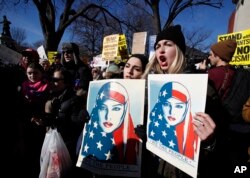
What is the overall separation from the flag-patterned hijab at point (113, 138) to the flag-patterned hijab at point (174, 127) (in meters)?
0.24

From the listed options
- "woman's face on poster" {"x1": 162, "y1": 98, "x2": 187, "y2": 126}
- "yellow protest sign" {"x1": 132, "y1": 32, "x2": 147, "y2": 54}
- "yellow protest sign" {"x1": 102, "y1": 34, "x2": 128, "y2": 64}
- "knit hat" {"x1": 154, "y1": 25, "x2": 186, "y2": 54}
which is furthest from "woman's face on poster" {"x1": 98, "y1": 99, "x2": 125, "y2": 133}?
"yellow protest sign" {"x1": 102, "y1": 34, "x2": 128, "y2": 64}

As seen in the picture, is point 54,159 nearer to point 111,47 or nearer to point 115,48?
point 115,48

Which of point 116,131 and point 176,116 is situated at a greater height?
point 176,116

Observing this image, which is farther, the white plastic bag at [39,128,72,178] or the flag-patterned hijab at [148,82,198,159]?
the white plastic bag at [39,128,72,178]

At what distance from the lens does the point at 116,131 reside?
78.8 inches

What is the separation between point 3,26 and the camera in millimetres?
20578

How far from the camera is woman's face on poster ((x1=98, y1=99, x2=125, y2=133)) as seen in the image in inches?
78.4

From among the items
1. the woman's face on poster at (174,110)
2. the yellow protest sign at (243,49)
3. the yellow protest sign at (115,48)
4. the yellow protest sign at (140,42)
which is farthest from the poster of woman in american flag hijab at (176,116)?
the yellow protest sign at (115,48)

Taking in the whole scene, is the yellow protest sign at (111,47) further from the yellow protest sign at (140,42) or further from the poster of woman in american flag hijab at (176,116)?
the poster of woman in american flag hijab at (176,116)

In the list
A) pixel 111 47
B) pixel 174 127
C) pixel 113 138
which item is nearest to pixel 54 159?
pixel 113 138

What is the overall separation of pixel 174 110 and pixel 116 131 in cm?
59

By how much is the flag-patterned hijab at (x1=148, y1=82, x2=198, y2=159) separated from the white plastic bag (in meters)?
1.21

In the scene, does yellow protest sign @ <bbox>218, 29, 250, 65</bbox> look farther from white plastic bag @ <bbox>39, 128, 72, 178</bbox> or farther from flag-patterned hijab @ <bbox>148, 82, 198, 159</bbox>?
flag-patterned hijab @ <bbox>148, 82, 198, 159</bbox>

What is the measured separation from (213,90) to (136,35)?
5748 mm
